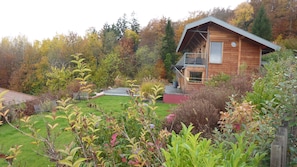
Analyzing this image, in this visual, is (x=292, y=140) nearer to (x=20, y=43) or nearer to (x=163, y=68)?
(x=163, y=68)

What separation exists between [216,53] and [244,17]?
24.0 m

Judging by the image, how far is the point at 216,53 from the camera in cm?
1557

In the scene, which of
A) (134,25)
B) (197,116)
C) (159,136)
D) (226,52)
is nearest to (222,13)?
(134,25)

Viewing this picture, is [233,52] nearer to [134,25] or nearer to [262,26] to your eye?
[262,26]

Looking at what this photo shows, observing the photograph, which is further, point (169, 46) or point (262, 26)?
point (169, 46)

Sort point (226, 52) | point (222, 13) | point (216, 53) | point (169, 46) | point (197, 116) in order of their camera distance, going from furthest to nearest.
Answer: point (222, 13)
point (169, 46)
point (216, 53)
point (226, 52)
point (197, 116)

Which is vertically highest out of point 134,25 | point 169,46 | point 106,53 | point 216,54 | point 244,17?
point 134,25

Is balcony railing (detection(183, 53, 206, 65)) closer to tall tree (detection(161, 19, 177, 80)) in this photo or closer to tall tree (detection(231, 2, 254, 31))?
tall tree (detection(161, 19, 177, 80))

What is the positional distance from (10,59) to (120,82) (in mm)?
17681

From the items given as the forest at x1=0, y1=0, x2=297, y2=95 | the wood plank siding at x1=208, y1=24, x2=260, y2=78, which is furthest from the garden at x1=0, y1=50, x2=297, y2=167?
the forest at x1=0, y1=0, x2=297, y2=95

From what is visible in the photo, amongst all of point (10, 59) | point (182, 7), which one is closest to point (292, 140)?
point (10, 59)

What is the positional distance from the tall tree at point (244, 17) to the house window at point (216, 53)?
22.1 metres

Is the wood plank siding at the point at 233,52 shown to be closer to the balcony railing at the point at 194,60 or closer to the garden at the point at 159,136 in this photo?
the balcony railing at the point at 194,60

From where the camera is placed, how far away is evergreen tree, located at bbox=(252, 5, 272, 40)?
3022 centimetres
